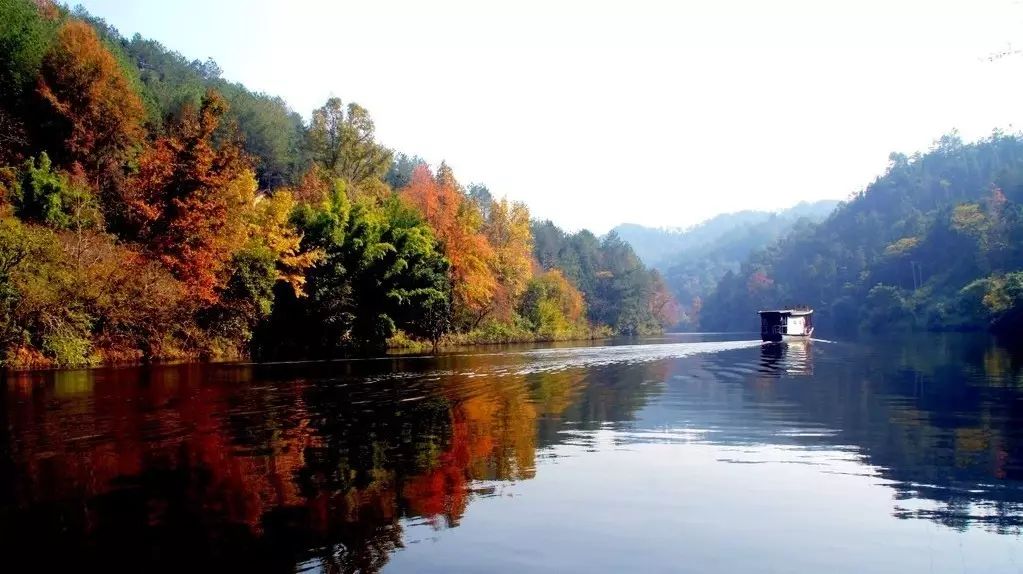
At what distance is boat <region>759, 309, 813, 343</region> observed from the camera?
78812 mm

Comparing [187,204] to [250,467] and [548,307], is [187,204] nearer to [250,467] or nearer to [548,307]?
[250,467]

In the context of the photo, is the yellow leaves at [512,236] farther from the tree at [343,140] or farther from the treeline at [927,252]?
the treeline at [927,252]

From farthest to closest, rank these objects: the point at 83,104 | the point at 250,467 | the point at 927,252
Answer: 1. the point at 927,252
2. the point at 83,104
3. the point at 250,467

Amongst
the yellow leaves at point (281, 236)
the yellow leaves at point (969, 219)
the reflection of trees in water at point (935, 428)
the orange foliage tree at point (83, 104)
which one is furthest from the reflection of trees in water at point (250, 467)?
the yellow leaves at point (969, 219)

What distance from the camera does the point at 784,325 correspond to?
261ft

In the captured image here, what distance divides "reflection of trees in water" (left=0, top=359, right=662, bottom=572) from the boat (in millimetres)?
57630

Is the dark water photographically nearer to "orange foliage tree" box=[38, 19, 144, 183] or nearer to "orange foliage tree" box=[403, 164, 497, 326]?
"orange foliage tree" box=[38, 19, 144, 183]

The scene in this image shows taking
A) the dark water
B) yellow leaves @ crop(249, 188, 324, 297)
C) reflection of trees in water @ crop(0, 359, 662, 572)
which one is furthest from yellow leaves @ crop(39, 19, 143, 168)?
the dark water

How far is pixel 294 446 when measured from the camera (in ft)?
48.5

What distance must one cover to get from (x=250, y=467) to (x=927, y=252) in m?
145

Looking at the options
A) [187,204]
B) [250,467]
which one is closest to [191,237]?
[187,204]

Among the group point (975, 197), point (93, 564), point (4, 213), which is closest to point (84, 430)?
point (93, 564)

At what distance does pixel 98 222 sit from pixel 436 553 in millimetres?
41959

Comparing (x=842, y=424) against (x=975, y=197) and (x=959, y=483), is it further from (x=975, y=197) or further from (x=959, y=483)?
(x=975, y=197)
